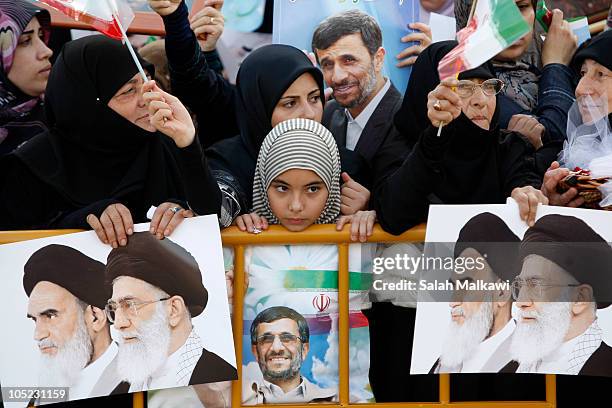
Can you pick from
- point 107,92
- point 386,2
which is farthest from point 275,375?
point 386,2

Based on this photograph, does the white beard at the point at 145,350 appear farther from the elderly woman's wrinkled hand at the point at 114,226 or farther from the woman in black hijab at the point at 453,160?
the woman in black hijab at the point at 453,160

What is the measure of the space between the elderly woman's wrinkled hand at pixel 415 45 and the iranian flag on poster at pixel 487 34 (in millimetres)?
1329

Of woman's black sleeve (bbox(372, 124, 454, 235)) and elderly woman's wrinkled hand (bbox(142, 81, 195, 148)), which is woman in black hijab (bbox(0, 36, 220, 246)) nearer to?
elderly woman's wrinkled hand (bbox(142, 81, 195, 148))

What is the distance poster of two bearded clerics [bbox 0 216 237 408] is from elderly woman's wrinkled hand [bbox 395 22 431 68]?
161cm

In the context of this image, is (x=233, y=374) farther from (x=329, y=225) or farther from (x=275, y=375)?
(x=329, y=225)

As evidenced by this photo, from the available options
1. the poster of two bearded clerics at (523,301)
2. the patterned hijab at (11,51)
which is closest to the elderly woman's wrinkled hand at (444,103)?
the poster of two bearded clerics at (523,301)

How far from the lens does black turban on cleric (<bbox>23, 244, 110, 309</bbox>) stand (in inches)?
161

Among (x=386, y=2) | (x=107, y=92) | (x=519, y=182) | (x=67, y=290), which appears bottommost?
(x=67, y=290)

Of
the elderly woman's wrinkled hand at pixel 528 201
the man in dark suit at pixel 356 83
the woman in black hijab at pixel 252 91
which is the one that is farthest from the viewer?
the man in dark suit at pixel 356 83

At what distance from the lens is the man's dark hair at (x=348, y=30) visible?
17.3 feet

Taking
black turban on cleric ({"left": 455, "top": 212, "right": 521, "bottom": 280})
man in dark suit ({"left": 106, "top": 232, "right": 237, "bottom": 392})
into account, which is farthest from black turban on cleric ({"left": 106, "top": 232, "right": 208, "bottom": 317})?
black turban on cleric ({"left": 455, "top": 212, "right": 521, "bottom": 280})

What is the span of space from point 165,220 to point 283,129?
609 millimetres

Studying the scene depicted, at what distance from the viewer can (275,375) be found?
408cm

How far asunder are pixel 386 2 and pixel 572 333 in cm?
198
